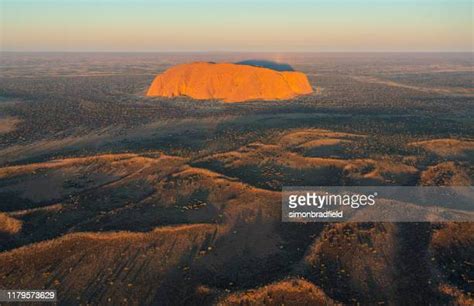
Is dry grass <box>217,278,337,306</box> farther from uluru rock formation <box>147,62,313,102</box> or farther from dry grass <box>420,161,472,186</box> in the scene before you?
uluru rock formation <box>147,62,313,102</box>

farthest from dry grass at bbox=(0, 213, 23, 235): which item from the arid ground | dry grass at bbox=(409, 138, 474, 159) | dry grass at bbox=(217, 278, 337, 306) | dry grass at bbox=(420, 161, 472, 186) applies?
dry grass at bbox=(409, 138, 474, 159)

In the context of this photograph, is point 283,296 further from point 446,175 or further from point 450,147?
point 450,147

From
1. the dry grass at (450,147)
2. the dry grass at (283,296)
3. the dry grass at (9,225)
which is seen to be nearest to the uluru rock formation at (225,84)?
the dry grass at (450,147)

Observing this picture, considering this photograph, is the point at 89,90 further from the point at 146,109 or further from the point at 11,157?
the point at 11,157
